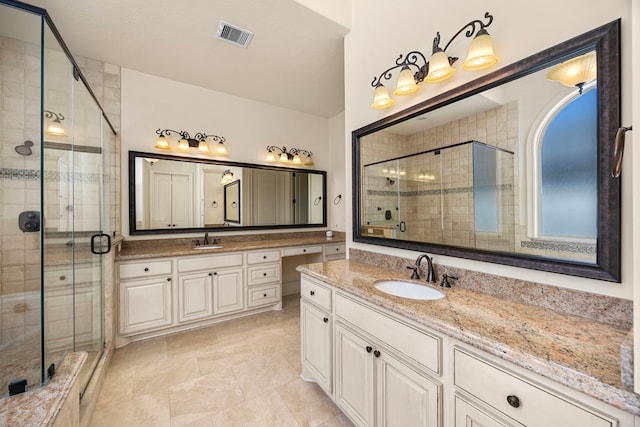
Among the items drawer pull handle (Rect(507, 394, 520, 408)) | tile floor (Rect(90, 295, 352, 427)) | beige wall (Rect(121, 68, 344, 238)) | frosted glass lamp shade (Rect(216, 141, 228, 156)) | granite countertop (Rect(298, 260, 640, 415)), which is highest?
beige wall (Rect(121, 68, 344, 238))

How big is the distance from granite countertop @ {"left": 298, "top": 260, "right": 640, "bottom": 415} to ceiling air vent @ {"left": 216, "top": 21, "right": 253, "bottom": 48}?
2.29m

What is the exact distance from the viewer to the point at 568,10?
98cm

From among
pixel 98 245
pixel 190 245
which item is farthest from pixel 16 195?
pixel 190 245

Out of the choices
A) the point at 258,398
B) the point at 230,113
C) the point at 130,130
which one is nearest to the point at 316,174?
the point at 230,113

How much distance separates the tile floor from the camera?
60.3 inches

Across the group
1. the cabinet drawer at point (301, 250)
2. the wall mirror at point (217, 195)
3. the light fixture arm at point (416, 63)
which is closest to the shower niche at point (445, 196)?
the light fixture arm at point (416, 63)

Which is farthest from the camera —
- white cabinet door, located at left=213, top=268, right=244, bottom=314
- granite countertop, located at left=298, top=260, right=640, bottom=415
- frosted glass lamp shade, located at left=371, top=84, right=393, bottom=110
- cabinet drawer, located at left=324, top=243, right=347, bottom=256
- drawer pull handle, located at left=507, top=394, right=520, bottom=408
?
cabinet drawer, located at left=324, top=243, right=347, bottom=256

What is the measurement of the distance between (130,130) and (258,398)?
293cm

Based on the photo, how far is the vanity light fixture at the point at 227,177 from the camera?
3.28 meters

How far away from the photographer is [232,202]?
10.9 feet

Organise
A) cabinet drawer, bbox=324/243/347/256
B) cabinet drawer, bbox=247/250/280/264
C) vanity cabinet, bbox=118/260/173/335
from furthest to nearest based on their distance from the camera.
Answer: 1. cabinet drawer, bbox=324/243/347/256
2. cabinet drawer, bbox=247/250/280/264
3. vanity cabinet, bbox=118/260/173/335

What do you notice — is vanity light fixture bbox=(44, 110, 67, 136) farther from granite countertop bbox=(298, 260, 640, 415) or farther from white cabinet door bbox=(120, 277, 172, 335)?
granite countertop bbox=(298, 260, 640, 415)

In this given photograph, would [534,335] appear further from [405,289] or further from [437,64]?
[437,64]

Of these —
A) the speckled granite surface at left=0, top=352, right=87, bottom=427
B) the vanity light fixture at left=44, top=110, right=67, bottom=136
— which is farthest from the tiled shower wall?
the speckled granite surface at left=0, top=352, right=87, bottom=427
